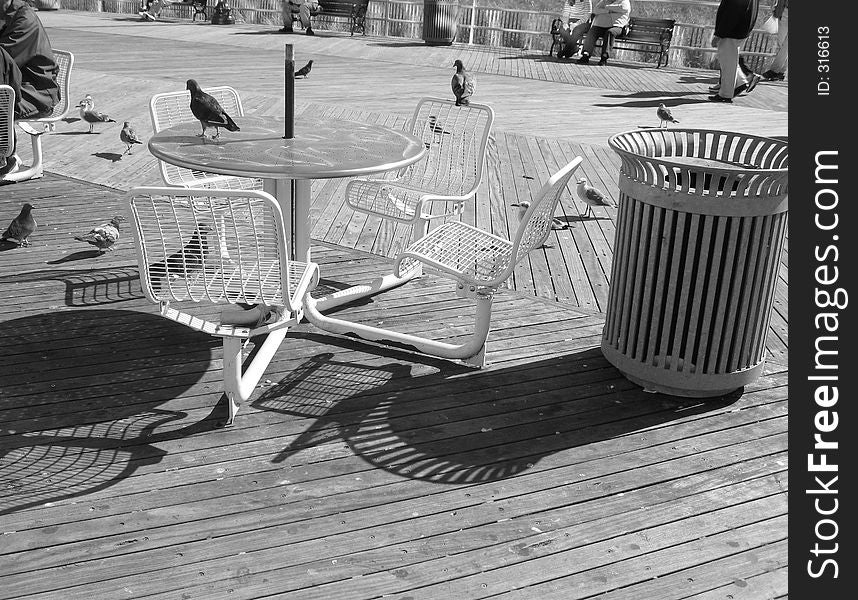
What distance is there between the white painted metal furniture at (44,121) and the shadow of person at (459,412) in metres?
3.93

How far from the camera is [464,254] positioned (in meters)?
4.35

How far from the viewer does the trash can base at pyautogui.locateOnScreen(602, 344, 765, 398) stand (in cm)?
416

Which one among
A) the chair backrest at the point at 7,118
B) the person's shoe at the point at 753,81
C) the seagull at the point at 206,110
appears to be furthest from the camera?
the person's shoe at the point at 753,81

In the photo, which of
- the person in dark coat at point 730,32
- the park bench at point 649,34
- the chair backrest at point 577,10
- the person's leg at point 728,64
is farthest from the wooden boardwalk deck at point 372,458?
the chair backrest at point 577,10

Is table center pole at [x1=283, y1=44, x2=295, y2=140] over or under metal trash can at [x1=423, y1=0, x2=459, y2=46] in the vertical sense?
under

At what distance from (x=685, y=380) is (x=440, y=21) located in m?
14.3

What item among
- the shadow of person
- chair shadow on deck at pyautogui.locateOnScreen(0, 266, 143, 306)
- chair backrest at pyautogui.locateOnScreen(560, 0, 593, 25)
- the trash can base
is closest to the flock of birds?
chair shadow on deck at pyautogui.locateOnScreen(0, 266, 143, 306)

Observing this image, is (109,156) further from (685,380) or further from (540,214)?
(685,380)

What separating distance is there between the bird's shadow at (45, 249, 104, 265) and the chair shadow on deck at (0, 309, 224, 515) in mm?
866

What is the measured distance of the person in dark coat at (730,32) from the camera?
459 inches

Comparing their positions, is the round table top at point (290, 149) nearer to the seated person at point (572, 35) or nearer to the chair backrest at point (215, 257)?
the chair backrest at point (215, 257)

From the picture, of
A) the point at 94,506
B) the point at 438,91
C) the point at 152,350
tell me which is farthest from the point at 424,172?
the point at 438,91

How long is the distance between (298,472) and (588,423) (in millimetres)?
1249

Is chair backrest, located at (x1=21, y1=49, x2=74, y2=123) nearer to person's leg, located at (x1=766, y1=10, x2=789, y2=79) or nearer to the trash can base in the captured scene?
the trash can base
